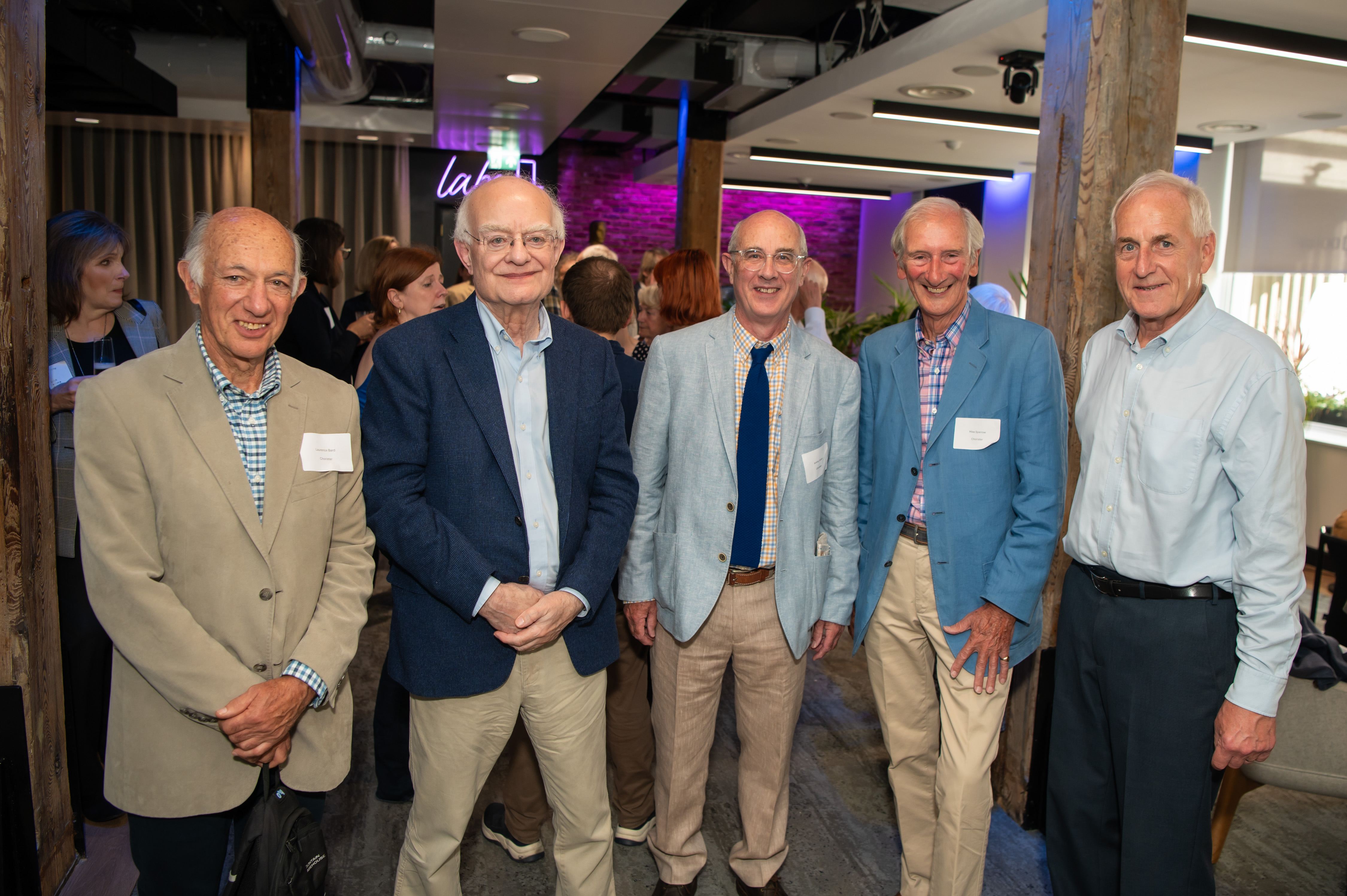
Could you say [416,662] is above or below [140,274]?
below

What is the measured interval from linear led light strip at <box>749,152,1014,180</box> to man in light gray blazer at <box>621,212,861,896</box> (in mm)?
6624

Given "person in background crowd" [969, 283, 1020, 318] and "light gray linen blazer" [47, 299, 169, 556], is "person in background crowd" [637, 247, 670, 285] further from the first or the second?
"light gray linen blazer" [47, 299, 169, 556]

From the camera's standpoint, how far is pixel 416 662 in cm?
183

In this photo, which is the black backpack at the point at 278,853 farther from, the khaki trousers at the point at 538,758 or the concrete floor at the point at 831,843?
the concrete floor at the point at 831,843

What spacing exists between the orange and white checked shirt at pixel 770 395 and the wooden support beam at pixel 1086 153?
918 millimetres

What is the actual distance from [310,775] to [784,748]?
1.13 m

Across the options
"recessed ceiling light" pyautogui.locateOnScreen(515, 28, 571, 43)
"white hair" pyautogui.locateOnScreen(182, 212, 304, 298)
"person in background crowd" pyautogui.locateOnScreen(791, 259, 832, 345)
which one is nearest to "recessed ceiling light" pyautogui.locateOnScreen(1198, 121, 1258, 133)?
"person in background crowd" pyautogui.locateOnScreen(791, 259, 832, 345)

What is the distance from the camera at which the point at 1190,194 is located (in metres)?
1.84

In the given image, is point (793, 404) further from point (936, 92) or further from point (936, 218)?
point (936, 92)

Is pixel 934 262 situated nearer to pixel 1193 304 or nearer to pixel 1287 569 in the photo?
pixel 1193 304

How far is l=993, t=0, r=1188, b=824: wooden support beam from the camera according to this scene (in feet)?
7.82

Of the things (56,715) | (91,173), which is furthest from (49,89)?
(56,715)

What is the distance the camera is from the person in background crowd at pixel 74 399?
2432mm

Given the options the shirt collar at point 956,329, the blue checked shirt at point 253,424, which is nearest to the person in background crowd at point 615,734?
the shirt collar at point 956,329
